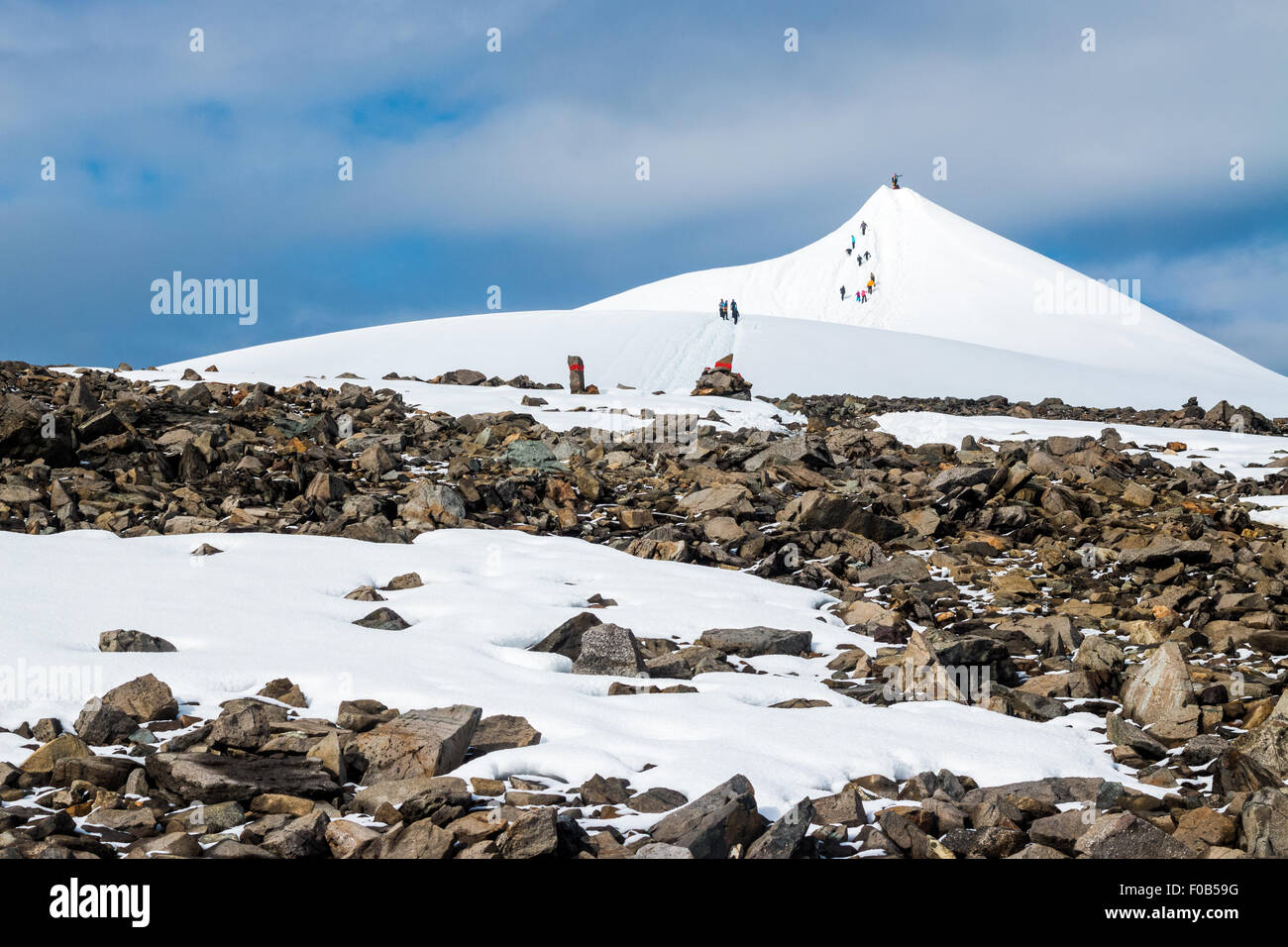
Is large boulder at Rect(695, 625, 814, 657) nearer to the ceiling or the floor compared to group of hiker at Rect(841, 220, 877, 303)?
nearer to the floor

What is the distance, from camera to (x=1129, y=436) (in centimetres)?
2016

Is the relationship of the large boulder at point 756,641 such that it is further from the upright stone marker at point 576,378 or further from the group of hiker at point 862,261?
the group of hiker at point 862,261

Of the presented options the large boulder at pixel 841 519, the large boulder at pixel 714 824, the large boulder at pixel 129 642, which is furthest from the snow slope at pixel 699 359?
the large boulder at pixel 714 824

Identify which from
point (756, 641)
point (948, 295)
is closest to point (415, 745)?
point (756, 641)

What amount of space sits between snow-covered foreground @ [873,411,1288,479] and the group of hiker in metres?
62.7

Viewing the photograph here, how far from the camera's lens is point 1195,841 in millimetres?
5211

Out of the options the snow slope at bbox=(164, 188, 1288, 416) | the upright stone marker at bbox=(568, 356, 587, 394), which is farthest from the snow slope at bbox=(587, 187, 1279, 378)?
the upright stone marker at bbox=(568, 356, 587, 394)

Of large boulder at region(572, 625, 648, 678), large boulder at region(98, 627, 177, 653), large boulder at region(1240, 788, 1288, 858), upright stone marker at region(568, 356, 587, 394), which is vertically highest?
upright stone marker at region(568, 356, 587, 394)

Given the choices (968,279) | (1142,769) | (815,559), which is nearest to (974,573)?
(815,559)

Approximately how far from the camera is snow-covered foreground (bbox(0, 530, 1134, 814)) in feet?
20.2

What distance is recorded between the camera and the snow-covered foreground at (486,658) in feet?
20.2

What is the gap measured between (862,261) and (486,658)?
89240 mm

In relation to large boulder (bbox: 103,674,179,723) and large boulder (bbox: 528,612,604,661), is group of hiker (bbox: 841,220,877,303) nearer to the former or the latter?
large boulder (bbox: 528,612,604,661)
